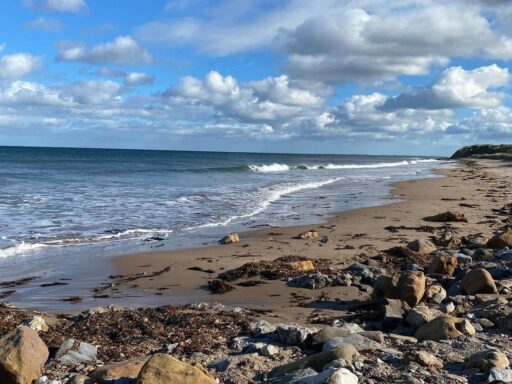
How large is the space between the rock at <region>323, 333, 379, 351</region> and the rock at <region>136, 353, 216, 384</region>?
1238mm

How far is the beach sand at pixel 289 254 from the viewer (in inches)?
293

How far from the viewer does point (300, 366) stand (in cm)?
434

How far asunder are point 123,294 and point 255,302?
212 cm

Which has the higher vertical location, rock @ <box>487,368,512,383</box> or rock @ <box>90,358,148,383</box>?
rock @ <box>487,368,512,383</box>

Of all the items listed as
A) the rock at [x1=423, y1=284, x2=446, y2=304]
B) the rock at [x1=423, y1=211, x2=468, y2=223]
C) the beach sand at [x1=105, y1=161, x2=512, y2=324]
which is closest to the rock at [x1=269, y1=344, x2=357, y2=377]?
the beach sand at [x1=105, y1=161, x2=512, y2=324]

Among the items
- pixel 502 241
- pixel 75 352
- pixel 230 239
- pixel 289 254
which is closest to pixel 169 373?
pixel 75 352

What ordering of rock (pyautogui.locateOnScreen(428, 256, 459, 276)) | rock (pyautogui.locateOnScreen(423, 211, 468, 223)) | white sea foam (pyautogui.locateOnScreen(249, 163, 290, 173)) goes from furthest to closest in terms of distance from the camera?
white sea foam (pyautogui.locateOnScreen(249, 163, 290, 173)) → rock (pyautogui.locateOnScreen(423, 211, 468, 223)) → rock (pyautogui.locateOnScreen(428, 256, 459, 276))

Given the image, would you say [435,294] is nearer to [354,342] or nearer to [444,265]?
[444,265]

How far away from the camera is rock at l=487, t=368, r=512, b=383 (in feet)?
13.0

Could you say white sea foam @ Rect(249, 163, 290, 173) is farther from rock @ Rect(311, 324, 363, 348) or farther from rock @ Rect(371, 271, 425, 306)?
rock @ Rect(311, 324, 363, 348)

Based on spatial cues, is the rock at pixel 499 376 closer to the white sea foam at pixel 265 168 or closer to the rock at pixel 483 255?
the rock at pixel 483 255

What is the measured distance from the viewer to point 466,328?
5.20 meters

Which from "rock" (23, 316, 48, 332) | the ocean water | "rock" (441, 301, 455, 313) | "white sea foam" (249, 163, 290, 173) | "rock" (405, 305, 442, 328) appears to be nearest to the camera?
"rock" (405, 305, 442, 328)

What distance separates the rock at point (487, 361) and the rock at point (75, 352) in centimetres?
336
